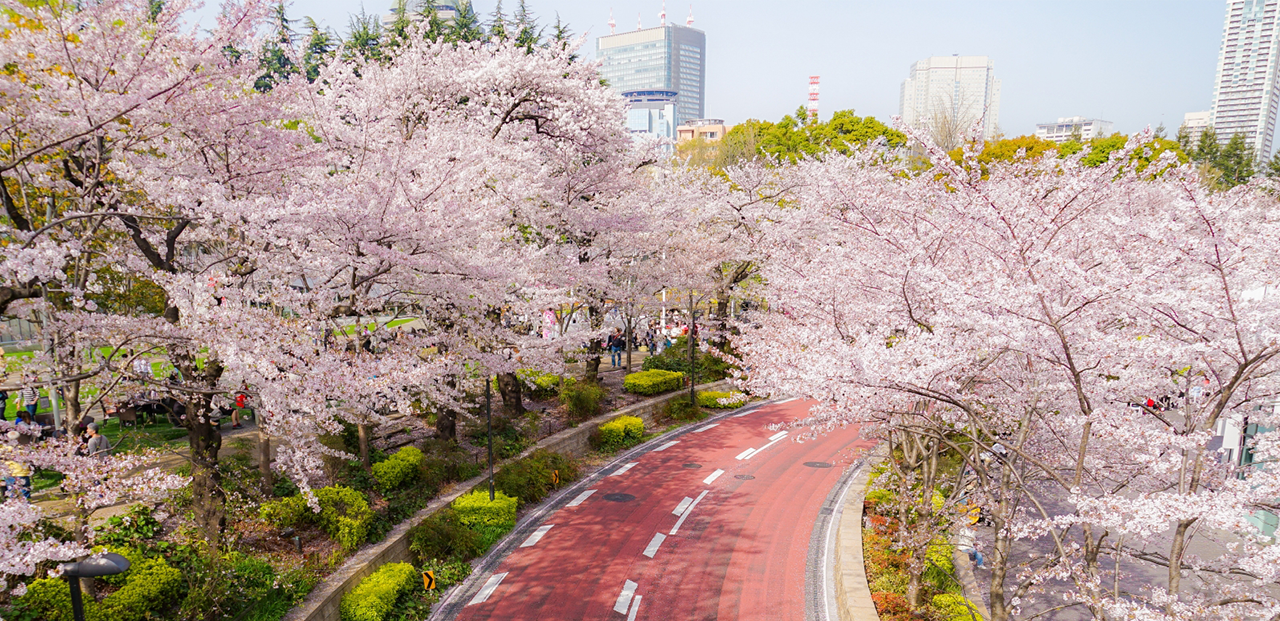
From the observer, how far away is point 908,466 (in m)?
11.8

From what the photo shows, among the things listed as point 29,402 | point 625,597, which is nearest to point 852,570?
point 625,597

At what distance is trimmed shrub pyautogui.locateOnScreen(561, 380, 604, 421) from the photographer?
20719mm

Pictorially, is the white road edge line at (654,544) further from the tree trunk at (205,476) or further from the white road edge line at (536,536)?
the tree trunk at (205,476)

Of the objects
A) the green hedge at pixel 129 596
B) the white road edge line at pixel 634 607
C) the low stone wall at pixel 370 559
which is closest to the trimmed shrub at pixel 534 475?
the low stone wall at pixel 370 559

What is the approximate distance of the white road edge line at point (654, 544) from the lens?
1372 cm

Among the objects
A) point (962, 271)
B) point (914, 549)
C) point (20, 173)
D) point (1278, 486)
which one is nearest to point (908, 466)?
point (914, 549)

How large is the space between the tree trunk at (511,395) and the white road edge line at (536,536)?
5549mm

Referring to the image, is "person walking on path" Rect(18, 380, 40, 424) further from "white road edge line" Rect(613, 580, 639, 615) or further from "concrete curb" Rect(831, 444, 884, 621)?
"concrete curb" Rect(831, 444, 884, 621)

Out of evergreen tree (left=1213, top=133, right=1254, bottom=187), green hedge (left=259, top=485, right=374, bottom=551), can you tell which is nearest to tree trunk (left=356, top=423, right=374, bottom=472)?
green hedge (left=259, top=485, right=374, bottom=551)

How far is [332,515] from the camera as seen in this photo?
11844mm

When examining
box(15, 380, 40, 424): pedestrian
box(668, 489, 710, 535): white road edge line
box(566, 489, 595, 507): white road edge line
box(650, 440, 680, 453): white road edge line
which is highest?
box(15, 380, 40, 424): pedestrian

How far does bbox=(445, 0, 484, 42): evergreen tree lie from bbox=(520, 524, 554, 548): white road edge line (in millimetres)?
27150

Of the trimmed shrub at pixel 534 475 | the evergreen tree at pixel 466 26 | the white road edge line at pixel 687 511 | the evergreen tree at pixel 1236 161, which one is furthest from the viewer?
the evergreen tree at pixel 1236 161

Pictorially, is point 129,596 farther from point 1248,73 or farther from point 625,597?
point 1248,73
